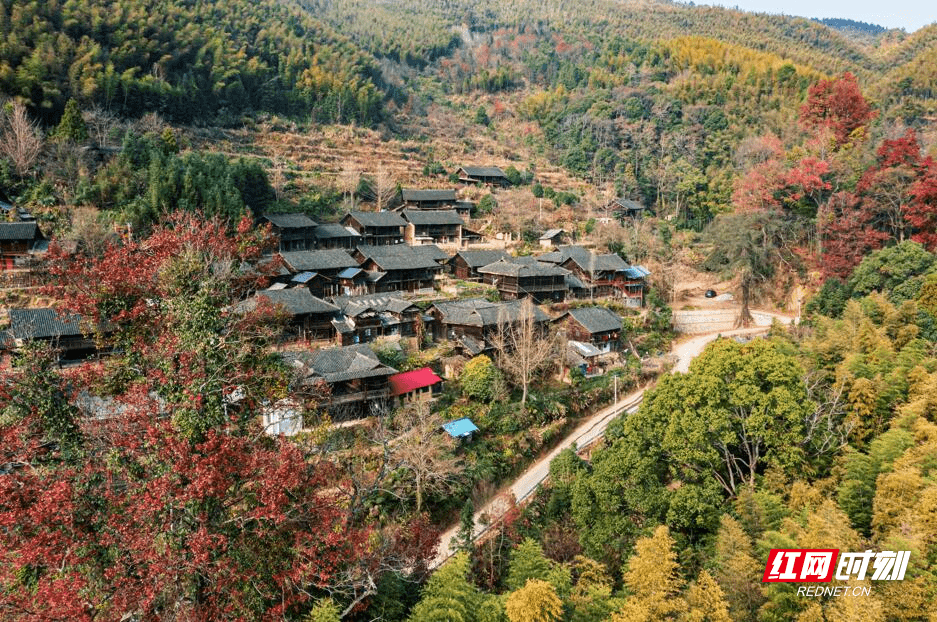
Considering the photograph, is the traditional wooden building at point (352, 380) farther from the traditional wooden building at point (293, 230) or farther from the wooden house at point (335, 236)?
the wooden house at point (335, 236)

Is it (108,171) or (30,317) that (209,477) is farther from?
(108,171)

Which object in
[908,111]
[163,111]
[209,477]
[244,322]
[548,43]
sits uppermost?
[548,43]

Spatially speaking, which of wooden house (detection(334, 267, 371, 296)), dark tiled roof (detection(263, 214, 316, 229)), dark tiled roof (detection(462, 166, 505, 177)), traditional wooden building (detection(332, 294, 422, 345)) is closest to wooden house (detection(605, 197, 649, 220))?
dark tiled roof (detection(462, 166, 505, 177))

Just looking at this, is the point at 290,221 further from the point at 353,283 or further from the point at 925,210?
the point at 925,210

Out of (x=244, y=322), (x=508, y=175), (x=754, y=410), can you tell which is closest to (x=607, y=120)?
(x=508, y=175)

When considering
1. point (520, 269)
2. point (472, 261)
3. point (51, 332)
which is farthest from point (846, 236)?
point (51, 332)
